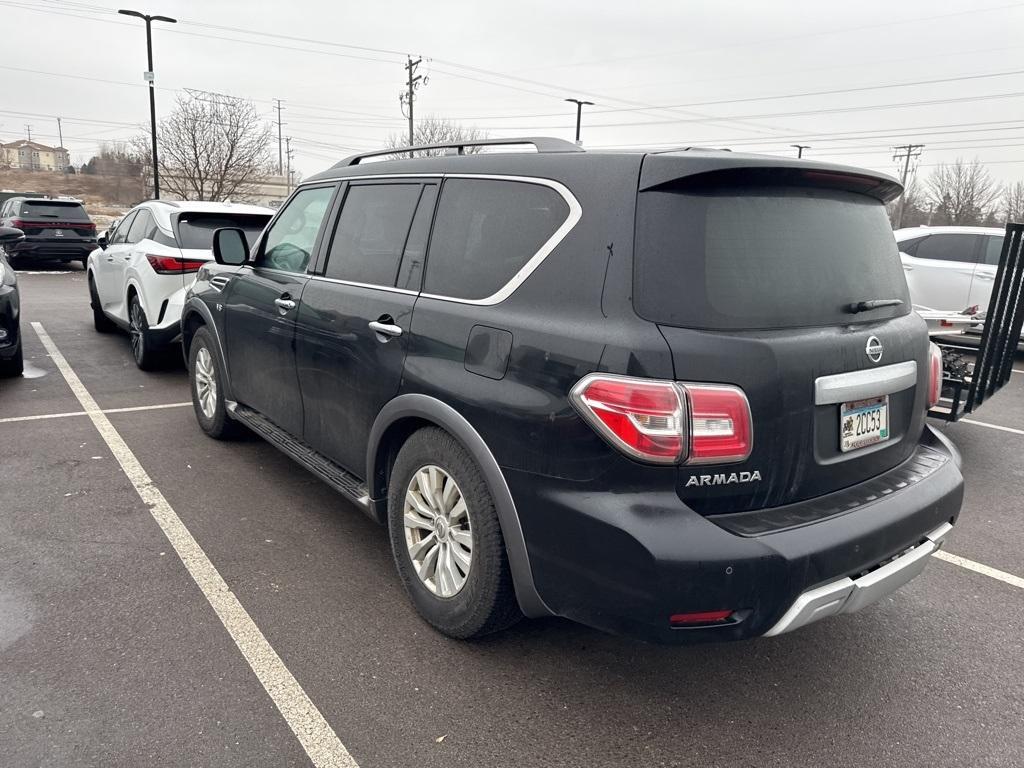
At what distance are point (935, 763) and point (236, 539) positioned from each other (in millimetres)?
3120

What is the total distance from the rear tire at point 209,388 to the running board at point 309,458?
27cm

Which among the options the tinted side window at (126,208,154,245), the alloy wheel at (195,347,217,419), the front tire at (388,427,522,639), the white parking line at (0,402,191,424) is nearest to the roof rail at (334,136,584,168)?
the front tire at (388,427,522,639)

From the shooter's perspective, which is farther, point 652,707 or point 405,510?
point 405,510

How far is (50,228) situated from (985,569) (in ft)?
60.6

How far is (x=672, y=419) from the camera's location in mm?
2115

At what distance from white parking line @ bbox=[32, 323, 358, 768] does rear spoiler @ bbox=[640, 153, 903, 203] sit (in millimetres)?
2016

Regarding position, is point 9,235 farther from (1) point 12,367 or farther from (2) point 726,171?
(2) point 726,171

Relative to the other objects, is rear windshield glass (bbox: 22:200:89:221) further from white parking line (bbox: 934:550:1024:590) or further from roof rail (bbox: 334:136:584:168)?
white parking line (bbox: 934:550:1024:590)

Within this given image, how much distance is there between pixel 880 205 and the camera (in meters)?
2.92

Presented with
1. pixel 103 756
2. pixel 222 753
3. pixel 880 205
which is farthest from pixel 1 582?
pixel 880 205

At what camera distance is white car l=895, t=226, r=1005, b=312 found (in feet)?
31.9

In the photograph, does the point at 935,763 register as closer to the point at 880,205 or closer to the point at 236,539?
the point at 880,205

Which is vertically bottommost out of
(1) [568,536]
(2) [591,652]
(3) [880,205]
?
(2) [591,652]

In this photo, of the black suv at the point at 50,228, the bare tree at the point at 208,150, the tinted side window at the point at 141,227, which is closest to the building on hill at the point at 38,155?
the bare tree at the point at 208,150
